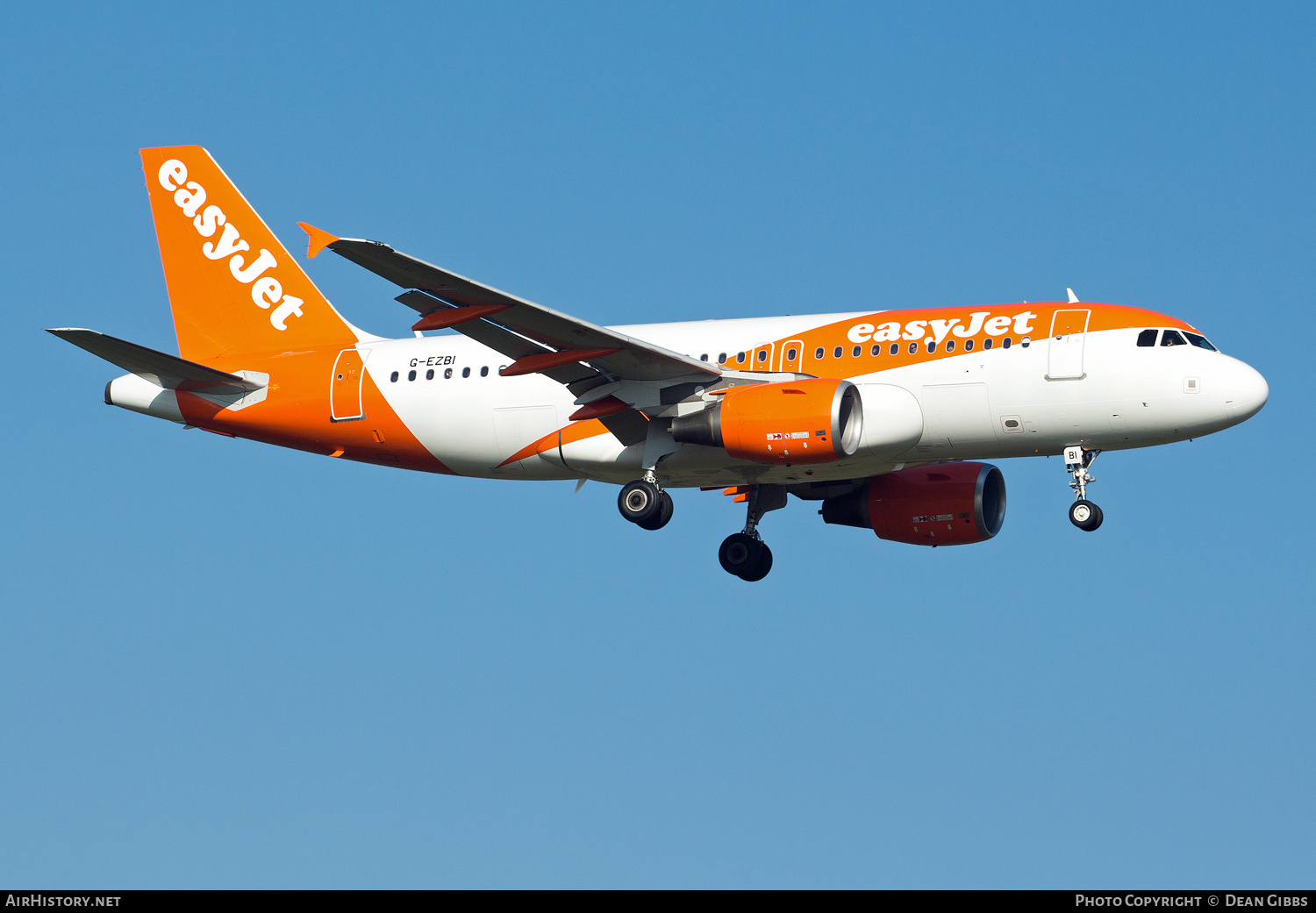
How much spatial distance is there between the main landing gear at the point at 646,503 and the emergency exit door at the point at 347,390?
6967mm

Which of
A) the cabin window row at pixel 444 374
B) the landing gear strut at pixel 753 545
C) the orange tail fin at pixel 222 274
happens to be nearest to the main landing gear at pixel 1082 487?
the landing gear strut at pixel 753 545

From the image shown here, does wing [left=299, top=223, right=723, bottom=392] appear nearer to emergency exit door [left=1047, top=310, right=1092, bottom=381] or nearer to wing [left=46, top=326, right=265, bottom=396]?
emergency exit door [left=1047, top=310, right=1092, bottom=381]

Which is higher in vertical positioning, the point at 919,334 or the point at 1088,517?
the point at 919,334

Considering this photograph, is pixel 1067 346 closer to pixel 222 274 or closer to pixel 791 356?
pixel 791 356

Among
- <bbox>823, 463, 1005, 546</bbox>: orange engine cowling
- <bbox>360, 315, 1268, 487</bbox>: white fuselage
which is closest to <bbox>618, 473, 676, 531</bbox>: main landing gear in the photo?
<bbox>360, 315, 1268, 487</bbox>: white fuselage

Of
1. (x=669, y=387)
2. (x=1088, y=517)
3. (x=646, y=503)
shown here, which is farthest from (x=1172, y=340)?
(x=646, y=503)

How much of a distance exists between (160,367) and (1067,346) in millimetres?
20170

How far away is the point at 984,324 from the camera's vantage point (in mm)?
34906

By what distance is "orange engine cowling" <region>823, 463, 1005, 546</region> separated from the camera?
130ft

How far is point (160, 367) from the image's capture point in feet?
127

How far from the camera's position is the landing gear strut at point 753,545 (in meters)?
40.5

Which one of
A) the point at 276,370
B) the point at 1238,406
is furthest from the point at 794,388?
the point at 276,370
